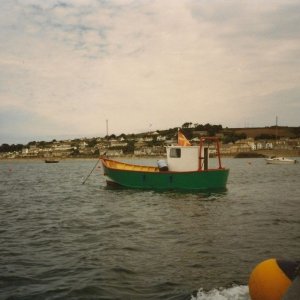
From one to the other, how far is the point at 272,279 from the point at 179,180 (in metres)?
19.7

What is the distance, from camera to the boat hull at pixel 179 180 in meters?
25.3

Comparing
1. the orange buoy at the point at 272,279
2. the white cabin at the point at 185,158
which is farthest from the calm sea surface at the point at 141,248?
the white cabin at the point at 185,158

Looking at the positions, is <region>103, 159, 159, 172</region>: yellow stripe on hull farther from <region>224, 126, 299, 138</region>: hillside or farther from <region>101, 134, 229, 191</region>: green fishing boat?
<region>224, 126, 299, 138</region>: hillside

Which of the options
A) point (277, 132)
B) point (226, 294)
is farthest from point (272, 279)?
point (277, 132)

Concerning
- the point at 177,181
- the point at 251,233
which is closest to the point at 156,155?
the point at 177,181

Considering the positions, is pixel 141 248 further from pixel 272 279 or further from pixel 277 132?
pixel 277 132

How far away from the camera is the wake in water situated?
713cm

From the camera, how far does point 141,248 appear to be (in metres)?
11.3

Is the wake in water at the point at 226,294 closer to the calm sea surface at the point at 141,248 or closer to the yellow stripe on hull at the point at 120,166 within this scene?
the calm sea surface at the point at 141,248

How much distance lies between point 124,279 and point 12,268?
2.76 meters

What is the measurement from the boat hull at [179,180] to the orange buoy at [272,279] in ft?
63.0

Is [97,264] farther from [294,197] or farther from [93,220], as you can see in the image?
[294,197]

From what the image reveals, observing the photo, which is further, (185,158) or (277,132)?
(277,132)

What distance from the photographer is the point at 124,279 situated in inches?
342
